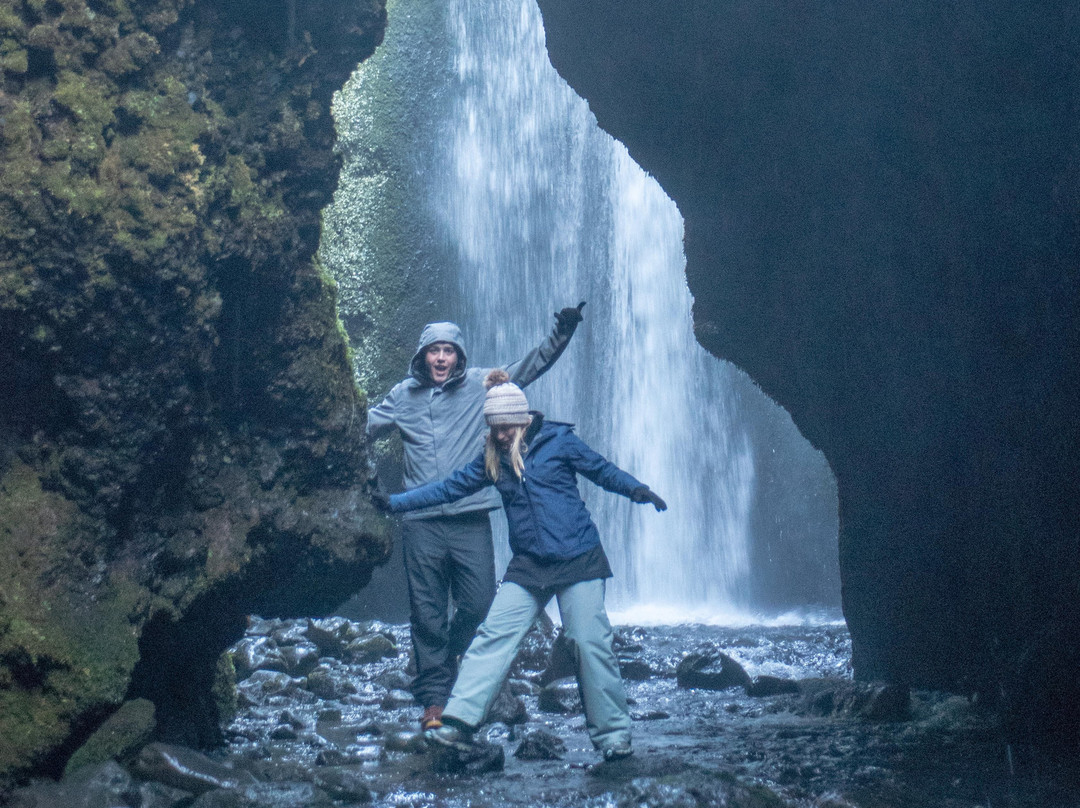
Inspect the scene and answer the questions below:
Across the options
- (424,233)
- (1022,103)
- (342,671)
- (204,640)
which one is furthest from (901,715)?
(424,233)

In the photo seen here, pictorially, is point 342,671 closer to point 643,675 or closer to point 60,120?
point 643,675

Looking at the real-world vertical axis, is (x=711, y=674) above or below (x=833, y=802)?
below

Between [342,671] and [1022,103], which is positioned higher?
[1022,103]


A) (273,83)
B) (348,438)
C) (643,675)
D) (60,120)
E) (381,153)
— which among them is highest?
(381,153)

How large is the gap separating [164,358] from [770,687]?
16.7 ft

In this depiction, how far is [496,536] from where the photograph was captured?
18000mm

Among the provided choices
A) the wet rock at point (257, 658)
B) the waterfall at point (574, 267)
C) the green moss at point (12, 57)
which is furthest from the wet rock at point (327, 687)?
the waterfall at point (574, 267)

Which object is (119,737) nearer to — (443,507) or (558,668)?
(443,507)

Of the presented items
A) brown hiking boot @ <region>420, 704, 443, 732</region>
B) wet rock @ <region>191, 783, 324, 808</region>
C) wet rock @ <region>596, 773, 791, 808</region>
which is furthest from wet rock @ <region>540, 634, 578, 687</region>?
wet rock @ <region>191, 783, 324, 808</region>

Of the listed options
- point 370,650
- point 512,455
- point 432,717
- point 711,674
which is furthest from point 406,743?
point 370,650

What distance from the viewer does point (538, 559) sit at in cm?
407

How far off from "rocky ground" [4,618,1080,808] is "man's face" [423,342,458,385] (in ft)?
6.44

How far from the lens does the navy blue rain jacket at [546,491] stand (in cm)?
408

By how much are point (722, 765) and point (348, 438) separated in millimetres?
2505
